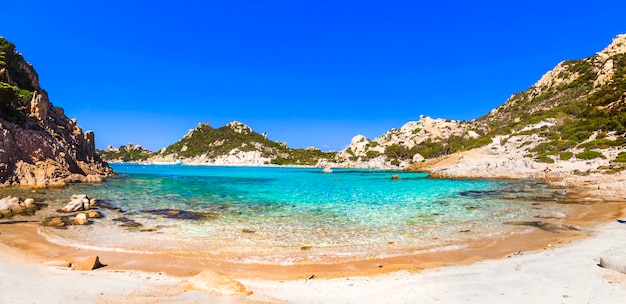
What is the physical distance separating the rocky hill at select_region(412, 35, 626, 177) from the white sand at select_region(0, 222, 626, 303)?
40.9 m

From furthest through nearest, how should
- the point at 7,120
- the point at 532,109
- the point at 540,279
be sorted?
the point at 532,109
the point at 7,120
the point at 540,279

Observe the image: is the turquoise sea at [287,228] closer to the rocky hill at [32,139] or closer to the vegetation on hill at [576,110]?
the rocky hill at [32,139]

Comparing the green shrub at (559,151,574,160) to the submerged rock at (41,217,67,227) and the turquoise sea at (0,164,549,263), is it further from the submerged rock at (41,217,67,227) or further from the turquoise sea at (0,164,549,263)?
the submerged rock at (41,217,67,227)

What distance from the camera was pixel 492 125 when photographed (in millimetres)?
104500

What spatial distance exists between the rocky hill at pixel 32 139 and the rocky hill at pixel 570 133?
56044mm

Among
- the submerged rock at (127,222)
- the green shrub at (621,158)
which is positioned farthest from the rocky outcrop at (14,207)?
the green shrub at (621,158)

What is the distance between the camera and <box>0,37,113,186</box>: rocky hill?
3106cm

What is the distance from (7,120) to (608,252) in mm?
46610

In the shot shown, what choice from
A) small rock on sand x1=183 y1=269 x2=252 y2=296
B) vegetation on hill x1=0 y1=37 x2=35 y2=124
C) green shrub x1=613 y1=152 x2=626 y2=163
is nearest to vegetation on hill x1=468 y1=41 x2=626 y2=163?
green shrub x1=613 y1=152 x2=626 y2=163

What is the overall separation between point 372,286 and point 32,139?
40.3 metres

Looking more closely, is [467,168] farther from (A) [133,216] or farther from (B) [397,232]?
(A) [133,216]

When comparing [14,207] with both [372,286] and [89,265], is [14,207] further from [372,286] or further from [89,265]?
[372,286]

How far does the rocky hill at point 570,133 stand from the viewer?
158ft

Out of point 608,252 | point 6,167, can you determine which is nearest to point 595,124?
point 608,252
